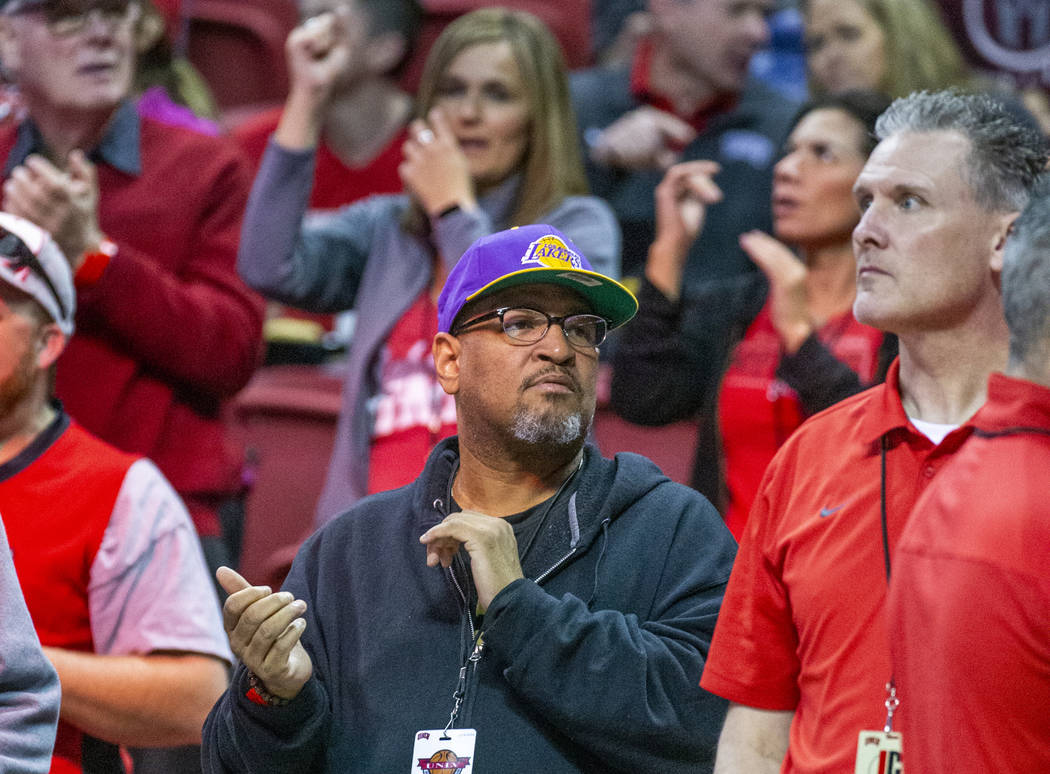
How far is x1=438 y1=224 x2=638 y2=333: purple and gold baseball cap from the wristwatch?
3.92 ft

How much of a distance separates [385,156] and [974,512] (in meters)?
4.28

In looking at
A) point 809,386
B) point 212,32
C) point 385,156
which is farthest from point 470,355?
point 212,32

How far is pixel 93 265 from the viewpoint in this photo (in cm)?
358

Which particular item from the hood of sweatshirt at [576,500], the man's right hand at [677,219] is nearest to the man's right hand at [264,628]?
the hood of sweatshirt at [576,500]

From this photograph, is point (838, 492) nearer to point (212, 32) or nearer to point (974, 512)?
point (974, 512)

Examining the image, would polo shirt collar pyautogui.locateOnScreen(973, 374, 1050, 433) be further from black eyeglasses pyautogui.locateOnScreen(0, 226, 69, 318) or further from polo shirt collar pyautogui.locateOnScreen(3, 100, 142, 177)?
polo shirt collar pyautogui.locateOnScreen(3, 100, 142, 177)

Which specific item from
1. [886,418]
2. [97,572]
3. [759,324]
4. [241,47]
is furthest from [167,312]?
[241,47]

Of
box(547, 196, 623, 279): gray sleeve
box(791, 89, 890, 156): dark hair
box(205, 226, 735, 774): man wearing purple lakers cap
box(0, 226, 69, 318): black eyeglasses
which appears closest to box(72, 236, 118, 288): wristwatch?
box(0, 226, 69, 318): black eyeglasses

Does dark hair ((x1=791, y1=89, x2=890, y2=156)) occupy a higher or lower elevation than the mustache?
higher

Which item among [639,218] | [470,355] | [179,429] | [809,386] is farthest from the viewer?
[639,218]

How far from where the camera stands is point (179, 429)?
3.76m

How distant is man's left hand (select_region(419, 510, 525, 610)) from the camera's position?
236cm

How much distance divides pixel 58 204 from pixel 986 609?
2575mm

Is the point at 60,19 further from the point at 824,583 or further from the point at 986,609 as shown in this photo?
the point at 986,609
